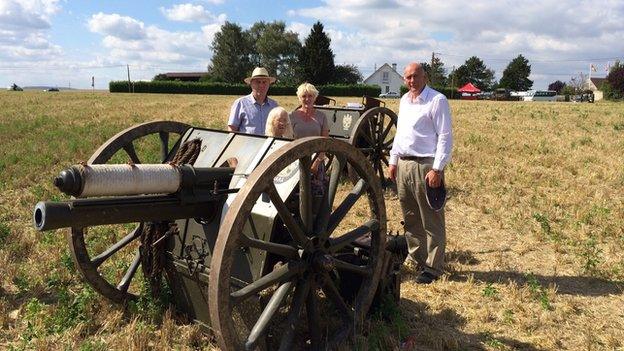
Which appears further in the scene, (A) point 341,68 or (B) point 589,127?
A: (A) point 341,68

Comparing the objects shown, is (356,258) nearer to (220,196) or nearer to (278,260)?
(278,260)

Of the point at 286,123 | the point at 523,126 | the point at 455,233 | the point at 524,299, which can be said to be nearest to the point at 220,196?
the point at 286,123

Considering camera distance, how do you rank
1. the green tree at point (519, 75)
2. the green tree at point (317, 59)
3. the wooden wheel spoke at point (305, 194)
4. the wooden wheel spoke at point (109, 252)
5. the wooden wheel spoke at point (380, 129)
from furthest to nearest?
the green tree at point (519, 75)
the green tree at point (317, 59)
the wooden wheel spoke at point (380, 129)
the wooden wheel spoke at point (109, 252)
the wooden wheel spoke at point (305, 194)

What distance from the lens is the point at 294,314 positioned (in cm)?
341

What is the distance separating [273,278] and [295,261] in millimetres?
200

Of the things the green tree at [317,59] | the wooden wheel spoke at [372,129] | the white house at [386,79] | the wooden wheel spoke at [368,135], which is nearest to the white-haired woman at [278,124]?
the wooden wheel spoke at [368,135]

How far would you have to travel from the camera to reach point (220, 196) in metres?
3.58

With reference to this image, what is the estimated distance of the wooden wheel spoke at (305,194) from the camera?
3352 mm

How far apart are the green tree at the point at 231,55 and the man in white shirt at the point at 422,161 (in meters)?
75.3

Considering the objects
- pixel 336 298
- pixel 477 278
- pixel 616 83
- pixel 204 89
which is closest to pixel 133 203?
pixel 336 298

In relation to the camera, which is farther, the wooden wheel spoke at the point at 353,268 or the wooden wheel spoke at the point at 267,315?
the wooden wheel spoke at the point at 353,268

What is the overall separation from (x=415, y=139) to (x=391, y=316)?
5.50 ft

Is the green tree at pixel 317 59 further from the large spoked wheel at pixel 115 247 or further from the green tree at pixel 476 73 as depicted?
the large spoked wheel at pixel 115 247

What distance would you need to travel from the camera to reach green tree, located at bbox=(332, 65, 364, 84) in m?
77.8
